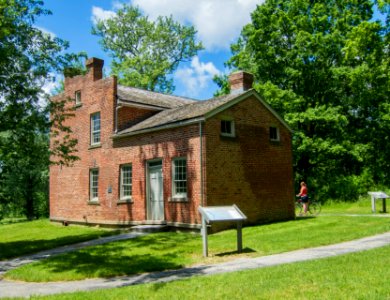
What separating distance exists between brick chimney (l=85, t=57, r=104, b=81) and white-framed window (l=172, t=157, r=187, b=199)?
340 inches

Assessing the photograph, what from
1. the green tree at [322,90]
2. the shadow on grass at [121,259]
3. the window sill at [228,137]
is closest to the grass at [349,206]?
the green tree at [322,90]

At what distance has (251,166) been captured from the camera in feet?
60.1

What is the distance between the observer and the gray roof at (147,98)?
21938 mm

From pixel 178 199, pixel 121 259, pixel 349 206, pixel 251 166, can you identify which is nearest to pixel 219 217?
pixel 121 259

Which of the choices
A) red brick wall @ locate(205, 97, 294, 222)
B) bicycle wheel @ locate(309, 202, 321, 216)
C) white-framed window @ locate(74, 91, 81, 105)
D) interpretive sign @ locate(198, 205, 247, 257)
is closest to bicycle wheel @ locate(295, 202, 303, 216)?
bicycle wheel @ locate(309, 202, 321, 216)

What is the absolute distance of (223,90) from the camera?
115 ft

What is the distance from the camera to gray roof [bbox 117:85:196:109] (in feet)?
72.0

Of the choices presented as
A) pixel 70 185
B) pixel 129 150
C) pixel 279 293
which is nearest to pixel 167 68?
pixel 70 185

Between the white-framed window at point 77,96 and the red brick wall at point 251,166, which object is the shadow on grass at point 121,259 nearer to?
the red brick wall at point 251,166

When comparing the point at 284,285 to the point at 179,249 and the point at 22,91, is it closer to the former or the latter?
the point at 179,249

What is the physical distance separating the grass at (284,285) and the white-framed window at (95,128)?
15.3 meters

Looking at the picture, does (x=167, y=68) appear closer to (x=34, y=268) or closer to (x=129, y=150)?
(x=129, y=150)

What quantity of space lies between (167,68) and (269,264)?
135ft

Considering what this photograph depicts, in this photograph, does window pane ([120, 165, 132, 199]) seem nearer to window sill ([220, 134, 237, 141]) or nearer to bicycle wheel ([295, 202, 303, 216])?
window sill ([220, 134, 237, 141])
